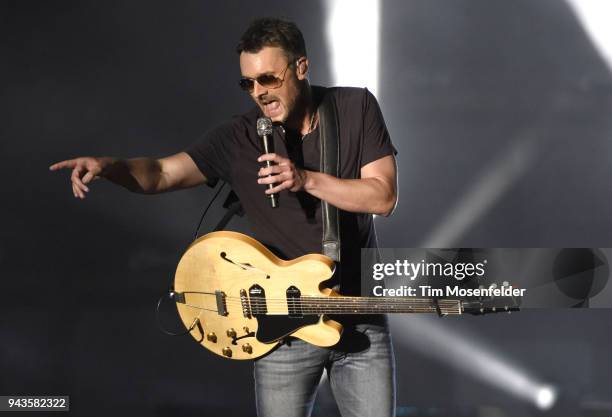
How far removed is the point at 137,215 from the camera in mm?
5168

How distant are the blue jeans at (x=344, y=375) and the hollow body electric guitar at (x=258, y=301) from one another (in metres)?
0.06

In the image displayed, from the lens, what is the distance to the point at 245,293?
264 centimetres

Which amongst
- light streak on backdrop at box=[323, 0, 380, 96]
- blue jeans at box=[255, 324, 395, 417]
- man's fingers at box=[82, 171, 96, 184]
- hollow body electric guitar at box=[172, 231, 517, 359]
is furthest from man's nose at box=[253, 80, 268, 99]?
light streak on backdrop at box=[323, 0, 380, 96]

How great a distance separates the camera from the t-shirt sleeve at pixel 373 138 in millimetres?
2574

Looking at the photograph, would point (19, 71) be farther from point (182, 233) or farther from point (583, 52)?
point (583, 52)

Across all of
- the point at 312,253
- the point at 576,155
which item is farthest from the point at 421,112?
the point at 312,253

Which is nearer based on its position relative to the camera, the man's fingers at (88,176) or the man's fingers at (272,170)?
the man's fingers at (272,170)

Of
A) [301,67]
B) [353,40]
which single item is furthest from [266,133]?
[353,40]

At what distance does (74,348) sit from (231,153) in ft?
9.45

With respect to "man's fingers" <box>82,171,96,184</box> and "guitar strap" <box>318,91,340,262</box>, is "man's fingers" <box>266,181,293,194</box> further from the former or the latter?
"man's fingers" <box>82,171,96,184</box>

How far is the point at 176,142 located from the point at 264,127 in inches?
108

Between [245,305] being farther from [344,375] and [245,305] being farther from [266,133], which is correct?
[266,133]

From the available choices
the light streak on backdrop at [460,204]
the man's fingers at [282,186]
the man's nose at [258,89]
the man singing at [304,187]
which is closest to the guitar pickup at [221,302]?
the man singing at [304,187]

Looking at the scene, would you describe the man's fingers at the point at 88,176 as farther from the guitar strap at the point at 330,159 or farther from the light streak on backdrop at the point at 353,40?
the light streak on backdrop at the point at 353,40
